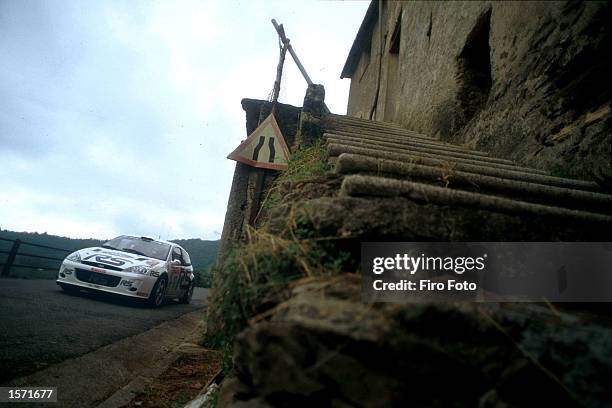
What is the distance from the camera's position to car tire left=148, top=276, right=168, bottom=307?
6555 millimetres

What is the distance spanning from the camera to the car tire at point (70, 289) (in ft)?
21.0

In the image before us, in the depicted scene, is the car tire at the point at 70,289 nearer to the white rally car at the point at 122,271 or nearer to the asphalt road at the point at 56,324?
the white rally car at the point at 122,271

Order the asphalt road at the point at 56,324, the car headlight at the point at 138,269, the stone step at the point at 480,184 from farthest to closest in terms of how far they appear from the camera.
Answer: the car headlight at the point at 138,269 → the asphalt road at the point at 56,324 → the stone step at the point at 480,184

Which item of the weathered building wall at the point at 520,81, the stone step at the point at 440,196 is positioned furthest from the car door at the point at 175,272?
the stone step at the point at 440,196

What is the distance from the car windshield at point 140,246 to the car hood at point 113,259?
333 mm

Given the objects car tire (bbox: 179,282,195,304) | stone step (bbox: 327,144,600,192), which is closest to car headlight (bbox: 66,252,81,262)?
car tire (bbox: 179,282,195,304)

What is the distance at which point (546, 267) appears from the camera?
4.76 feet

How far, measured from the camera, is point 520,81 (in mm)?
3293

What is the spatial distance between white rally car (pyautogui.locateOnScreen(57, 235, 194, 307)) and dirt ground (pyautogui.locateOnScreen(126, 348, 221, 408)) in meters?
2.81

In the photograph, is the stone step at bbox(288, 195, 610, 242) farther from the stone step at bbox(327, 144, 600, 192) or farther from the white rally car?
the white rally car

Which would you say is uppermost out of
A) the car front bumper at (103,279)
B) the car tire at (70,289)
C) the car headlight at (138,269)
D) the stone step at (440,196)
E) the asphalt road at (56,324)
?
the stone step at (440,196)

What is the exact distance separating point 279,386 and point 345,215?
2.23 feet

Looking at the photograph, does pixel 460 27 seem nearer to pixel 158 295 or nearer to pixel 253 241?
pixel 253 241

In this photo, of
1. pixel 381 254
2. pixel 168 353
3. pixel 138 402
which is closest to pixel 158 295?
pixel 168 353
